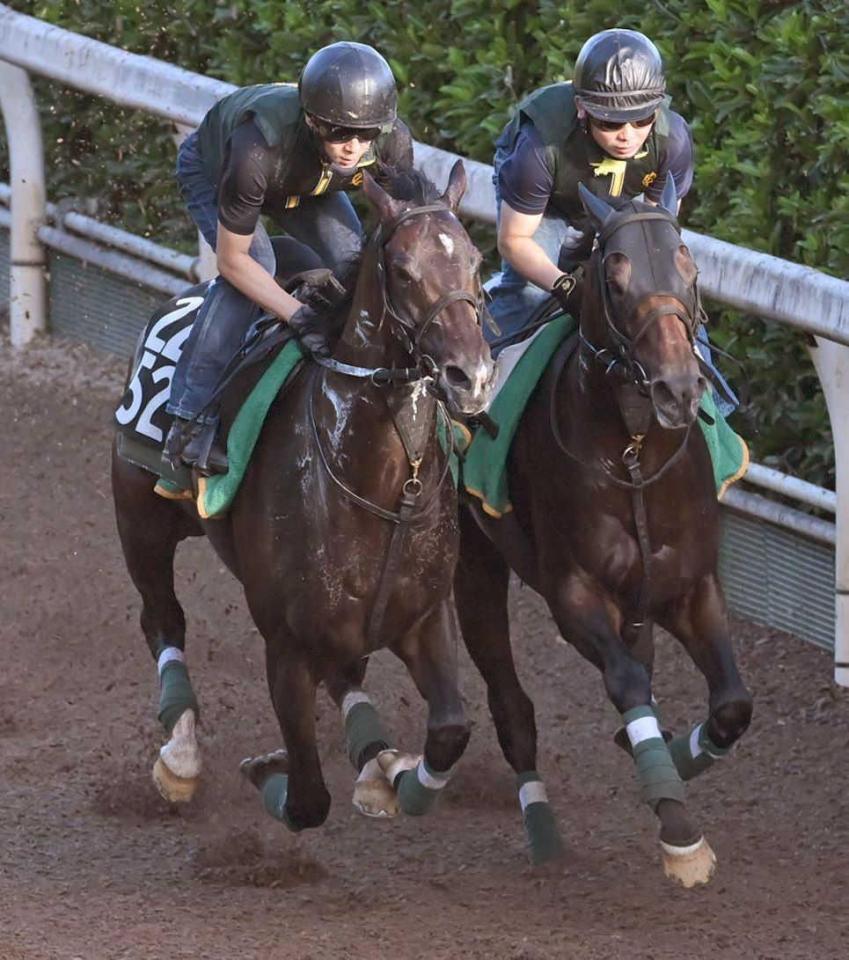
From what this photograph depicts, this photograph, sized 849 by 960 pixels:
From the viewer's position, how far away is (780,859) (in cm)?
696

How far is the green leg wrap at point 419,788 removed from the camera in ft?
22.4

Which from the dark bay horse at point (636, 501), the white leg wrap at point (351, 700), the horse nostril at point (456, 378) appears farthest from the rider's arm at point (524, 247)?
the white leg wrap at point (351, 700)

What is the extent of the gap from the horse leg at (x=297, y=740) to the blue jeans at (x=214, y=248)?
89 centimetres

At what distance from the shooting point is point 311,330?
21.4 ft

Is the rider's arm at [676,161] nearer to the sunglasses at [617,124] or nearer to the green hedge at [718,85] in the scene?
the sunglasses at [617,124]

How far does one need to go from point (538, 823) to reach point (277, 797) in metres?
0.82

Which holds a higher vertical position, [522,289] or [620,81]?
[620,81]

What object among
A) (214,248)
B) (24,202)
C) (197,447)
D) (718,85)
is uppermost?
(718,85)

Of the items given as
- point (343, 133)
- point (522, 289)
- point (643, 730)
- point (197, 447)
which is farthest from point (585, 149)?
point (643, 730)

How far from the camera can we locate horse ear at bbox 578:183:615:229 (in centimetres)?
646

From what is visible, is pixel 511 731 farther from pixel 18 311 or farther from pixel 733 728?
pixel 18 311

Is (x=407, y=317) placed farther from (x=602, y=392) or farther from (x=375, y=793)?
(x=375, y=793)

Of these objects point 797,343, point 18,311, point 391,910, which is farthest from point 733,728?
point 18,311

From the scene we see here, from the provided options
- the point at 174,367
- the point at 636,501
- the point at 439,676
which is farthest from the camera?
the point at 174,367
